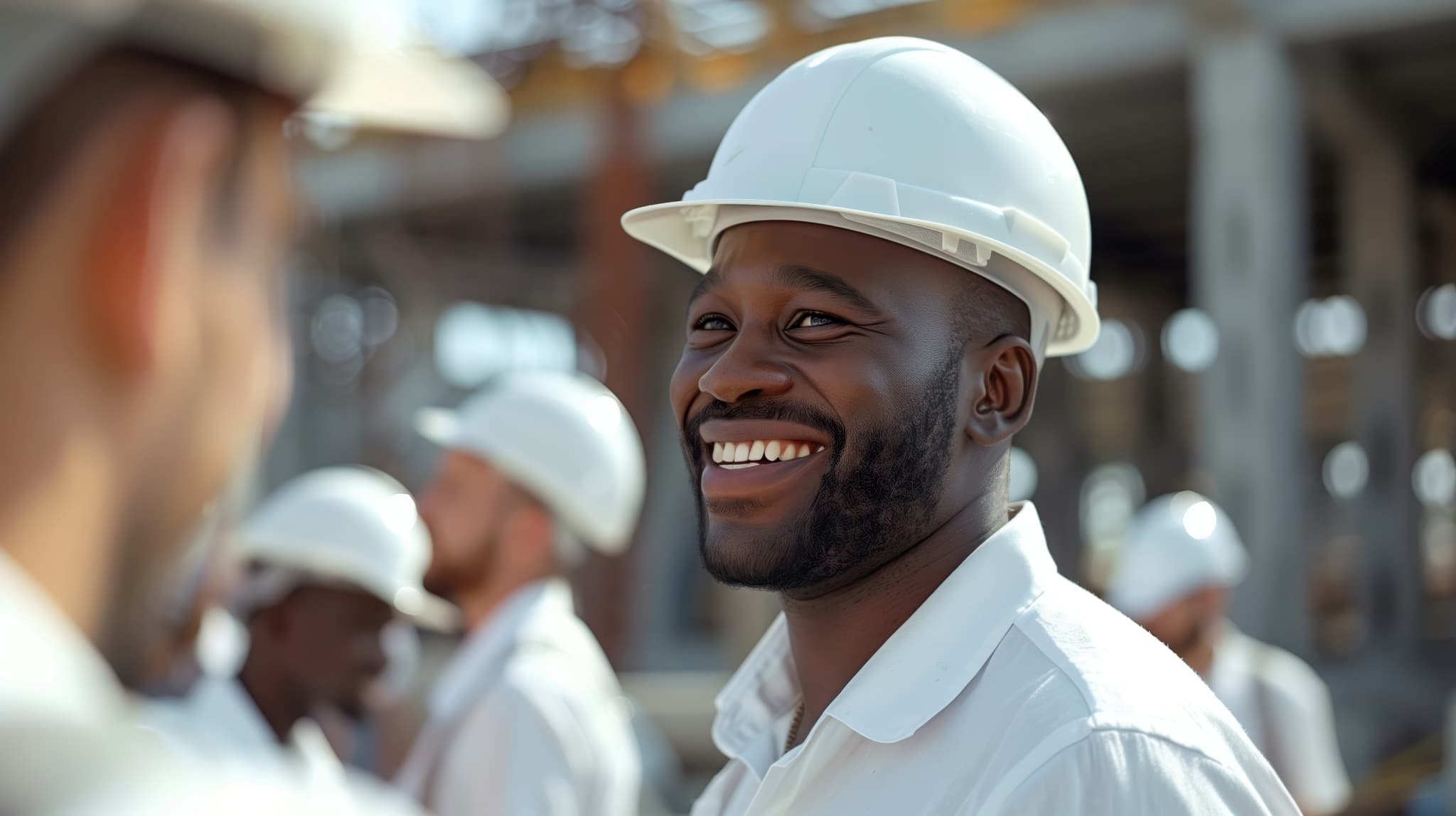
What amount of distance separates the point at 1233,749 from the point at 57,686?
1758 mm

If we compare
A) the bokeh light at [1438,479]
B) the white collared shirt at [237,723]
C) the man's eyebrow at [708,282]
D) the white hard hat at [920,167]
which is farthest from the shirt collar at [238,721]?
the bokeh light at [1438,479]

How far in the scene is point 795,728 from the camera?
2.65m

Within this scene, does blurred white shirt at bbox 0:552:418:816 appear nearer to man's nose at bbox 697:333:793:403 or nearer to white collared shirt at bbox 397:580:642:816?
man's nose at bbox 697:333:793:403

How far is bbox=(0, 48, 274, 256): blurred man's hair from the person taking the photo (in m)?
0.88

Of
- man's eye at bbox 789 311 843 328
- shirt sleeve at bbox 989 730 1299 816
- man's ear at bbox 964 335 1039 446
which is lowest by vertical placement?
shirt sleeve at bbox 989 730 1299 816

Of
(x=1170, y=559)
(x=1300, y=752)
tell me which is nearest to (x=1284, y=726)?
(x=1300, y=752)

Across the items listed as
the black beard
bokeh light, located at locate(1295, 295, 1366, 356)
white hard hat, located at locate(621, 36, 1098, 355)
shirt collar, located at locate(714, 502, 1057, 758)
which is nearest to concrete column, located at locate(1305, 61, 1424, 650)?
bokeh light, located at locate(1295, 295, 1366, 356)

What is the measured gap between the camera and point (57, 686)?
0.72 meters

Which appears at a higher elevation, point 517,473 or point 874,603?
point 874,603

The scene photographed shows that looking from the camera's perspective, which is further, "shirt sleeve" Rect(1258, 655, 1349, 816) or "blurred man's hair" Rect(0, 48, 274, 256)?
"shirt sleeve" Rect(1258, 655, 1349, 816)

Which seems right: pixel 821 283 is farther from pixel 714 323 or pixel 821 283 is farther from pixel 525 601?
pixel 525 601

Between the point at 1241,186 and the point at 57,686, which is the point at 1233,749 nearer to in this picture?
the point at 57,686

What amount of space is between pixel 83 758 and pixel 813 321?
1.89m

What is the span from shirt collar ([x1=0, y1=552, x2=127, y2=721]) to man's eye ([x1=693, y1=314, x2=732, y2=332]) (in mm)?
1873
